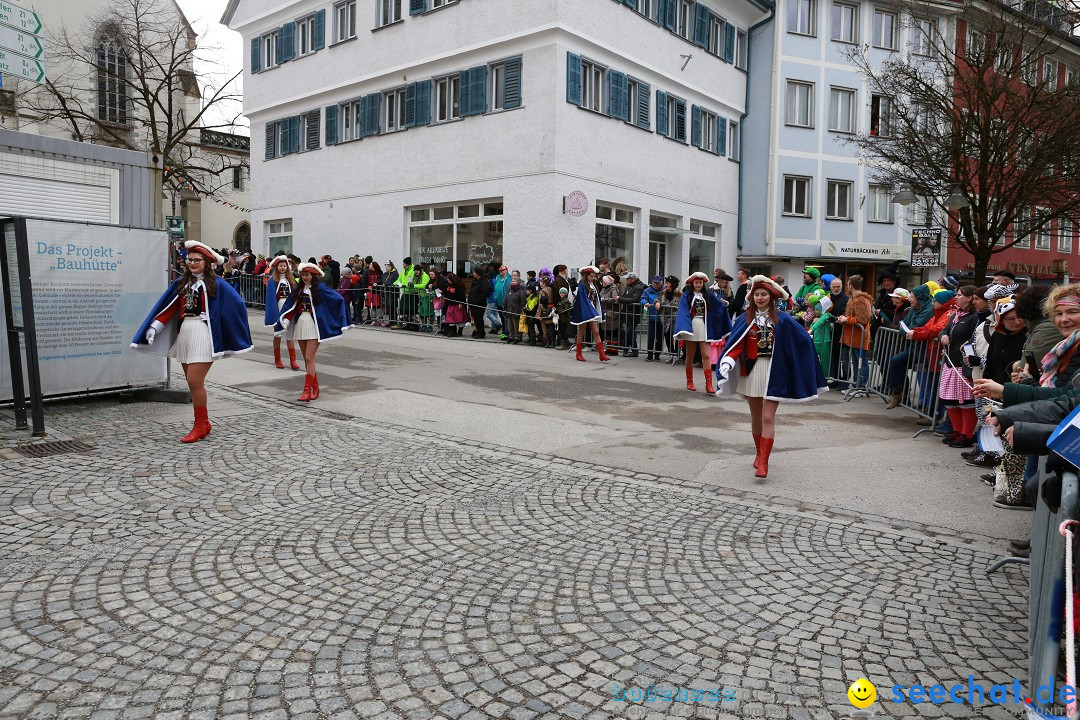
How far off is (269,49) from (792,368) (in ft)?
94.4

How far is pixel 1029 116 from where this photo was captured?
57.8 feet

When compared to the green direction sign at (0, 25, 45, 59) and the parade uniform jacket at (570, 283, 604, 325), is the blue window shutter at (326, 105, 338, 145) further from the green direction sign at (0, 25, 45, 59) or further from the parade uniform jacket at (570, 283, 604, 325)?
the green direction sign at (0, 25, 45, 59)

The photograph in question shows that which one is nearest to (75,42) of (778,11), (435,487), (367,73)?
(367,73)

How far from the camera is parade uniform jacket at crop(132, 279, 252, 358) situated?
8242mm

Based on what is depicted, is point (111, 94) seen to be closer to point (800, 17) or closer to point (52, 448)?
point (800, 17)

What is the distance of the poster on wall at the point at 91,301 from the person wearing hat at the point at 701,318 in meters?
7.24

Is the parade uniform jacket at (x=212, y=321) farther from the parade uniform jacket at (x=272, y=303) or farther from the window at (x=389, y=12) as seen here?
the window at (x=389, y=12)

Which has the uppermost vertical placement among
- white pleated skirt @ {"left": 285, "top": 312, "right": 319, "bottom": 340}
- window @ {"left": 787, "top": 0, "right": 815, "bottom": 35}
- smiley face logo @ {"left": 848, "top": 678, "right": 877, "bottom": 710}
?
window @ {"left": 787, "top": 0, "right": 815, "bottom": 35}

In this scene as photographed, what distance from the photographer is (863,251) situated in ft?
103

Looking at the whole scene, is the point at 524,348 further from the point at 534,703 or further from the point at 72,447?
the point at 534,703

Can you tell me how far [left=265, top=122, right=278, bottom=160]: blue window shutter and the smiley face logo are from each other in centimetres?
3035

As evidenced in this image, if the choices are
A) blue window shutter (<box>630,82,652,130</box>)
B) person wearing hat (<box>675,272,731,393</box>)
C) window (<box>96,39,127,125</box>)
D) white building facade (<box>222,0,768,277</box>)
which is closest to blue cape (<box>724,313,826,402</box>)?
person wearing hat (<box>675,272,731,393</box>)

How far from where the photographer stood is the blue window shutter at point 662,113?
981 inches

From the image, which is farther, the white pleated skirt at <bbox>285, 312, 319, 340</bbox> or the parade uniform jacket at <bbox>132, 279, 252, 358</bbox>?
the white pleated skirt at <bbox>285, 312, 319, 340</bbox>
